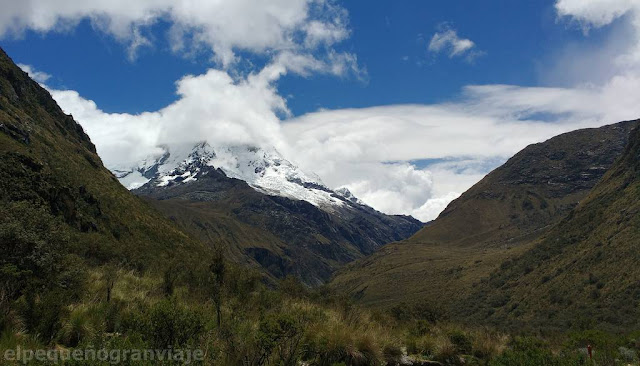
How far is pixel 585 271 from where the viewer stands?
86.6 metres

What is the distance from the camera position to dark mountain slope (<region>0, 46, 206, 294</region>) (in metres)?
10.1

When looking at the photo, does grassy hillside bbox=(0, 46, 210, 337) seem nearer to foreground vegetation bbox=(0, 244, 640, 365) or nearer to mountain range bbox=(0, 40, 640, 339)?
mountain range bbox=(0, 40, 640, 339)

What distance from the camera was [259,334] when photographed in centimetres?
860

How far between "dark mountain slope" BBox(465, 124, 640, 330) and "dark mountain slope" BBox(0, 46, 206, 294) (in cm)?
5580

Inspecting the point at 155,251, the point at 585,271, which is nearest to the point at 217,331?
the point at 155,251

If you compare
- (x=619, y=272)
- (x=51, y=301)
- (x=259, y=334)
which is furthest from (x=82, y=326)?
(x=619, y=272)

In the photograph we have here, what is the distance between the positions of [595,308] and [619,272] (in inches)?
417

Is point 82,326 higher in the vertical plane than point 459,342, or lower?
higher

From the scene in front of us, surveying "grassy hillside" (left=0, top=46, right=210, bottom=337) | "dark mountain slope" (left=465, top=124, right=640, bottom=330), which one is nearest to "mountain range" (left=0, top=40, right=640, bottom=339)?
"grassy hillside" (left=0, top=46, right=210, bottom=337)

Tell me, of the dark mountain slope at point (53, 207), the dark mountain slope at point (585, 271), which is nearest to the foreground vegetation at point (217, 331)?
the dark mountain slope at point (53, 207)

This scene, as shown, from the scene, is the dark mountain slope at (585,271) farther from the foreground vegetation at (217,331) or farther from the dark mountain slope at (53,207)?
the dark mountain slope at (53,207)

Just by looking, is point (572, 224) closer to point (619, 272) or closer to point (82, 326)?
point (619, 272)

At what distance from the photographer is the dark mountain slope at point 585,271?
231ft

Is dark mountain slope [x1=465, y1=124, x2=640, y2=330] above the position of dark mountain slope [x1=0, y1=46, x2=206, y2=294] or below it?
below
